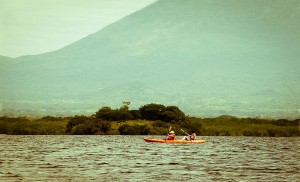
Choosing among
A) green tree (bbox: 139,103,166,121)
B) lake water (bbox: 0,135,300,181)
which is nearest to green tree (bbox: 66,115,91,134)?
green tree (bbox: 139,103,166,121)

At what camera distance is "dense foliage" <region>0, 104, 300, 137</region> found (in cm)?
10019

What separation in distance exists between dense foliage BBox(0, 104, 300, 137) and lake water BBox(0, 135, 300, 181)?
32.3 meters

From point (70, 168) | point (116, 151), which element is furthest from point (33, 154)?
point (70, 168)

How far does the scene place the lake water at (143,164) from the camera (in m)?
40.9

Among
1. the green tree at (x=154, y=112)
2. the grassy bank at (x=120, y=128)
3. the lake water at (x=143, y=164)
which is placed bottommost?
the lake water at (x=143, y=164)

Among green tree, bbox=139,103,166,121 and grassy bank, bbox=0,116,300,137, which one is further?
green tree, bbox=139,103,166,121

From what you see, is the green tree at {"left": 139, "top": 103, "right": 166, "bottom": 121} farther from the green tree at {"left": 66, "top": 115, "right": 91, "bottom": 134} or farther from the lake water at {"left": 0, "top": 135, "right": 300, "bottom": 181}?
the lake water at {"left": 0, "top": 135, "right": 300, "bottom": 181}

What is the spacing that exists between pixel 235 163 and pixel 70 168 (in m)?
13.1

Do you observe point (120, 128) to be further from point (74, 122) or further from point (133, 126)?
point (74, 122)

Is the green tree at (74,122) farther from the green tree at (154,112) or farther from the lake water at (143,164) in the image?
the lake water at (143,164)

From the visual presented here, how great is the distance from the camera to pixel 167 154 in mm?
60281

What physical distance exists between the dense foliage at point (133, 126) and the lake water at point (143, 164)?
3231 centimetres

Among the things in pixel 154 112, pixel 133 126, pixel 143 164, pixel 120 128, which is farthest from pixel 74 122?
pixel 143 164

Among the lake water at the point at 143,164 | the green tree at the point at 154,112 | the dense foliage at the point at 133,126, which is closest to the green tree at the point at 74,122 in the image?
the dense foliage at the point at 133,126
